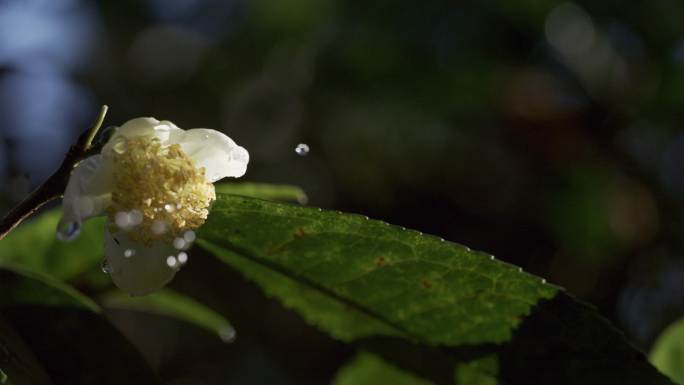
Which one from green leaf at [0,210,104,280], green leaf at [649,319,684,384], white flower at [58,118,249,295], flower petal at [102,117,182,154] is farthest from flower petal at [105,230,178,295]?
green leaf at [649,319,684,384]

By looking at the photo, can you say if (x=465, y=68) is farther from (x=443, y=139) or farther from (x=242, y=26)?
(x=242, y=26)

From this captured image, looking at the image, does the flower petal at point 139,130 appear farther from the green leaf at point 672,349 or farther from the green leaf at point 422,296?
the green leaf at point 672,349

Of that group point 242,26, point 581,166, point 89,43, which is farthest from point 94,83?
point 581,166

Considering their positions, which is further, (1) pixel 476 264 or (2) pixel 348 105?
(2) pixel 348 105

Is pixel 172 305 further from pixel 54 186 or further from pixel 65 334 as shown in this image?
pixel 54 186

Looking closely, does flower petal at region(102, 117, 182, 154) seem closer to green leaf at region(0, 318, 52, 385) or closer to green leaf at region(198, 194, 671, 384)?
green leaf at region(198, 194, 671, 384)

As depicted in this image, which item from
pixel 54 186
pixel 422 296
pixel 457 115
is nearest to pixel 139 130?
pixel 54 186
